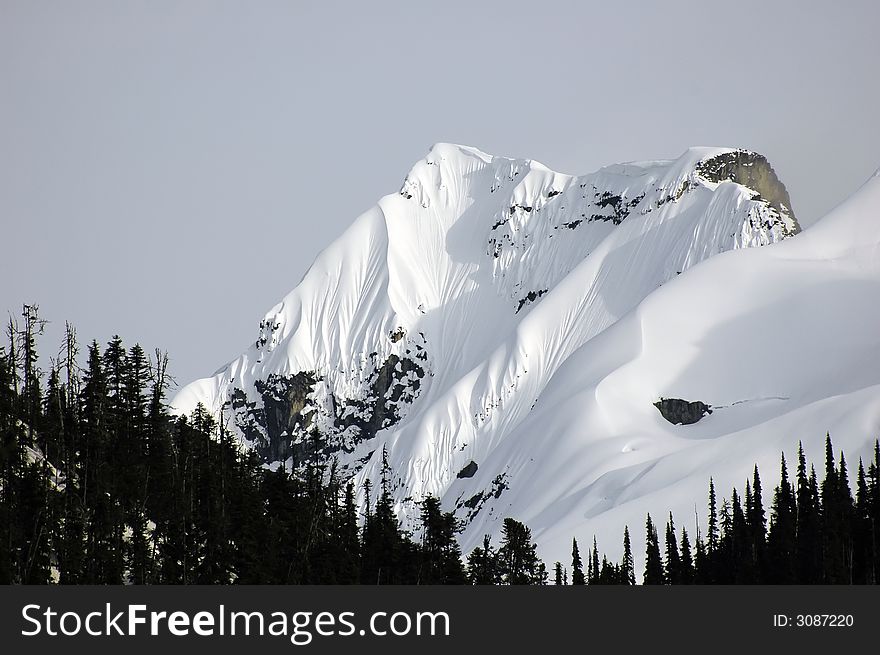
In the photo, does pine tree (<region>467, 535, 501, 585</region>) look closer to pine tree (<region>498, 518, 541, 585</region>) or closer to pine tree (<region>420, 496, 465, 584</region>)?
pine tree (<region>498, 518, 541, 585</region>)

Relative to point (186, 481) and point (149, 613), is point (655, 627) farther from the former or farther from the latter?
point (186, 481)

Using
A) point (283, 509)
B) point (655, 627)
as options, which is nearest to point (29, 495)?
point (283, 509)

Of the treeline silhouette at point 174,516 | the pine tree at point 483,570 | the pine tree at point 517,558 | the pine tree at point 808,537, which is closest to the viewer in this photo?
the treeline silhouette at point 174,516

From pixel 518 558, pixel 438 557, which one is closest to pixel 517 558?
pixel 518 558

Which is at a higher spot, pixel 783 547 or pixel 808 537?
pixel 808 537

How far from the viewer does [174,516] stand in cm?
8462

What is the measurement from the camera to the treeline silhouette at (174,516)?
2982 inches

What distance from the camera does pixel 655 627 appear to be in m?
51.0

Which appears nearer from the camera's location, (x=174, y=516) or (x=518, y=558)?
(x=174, y=516)

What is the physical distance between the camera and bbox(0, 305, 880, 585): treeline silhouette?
75.8 meters

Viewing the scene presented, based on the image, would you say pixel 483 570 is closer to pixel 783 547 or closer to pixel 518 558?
pixel 518 558

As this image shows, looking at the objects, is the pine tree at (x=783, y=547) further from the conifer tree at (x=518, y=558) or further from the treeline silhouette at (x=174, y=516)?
the conifer tree at (x=518, y=558)

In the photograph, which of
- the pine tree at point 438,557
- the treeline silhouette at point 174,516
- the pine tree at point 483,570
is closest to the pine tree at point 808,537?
the treeline silhouette at point 174,516

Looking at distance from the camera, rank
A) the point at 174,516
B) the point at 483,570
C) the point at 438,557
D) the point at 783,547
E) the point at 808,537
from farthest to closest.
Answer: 1. the point at 483,570
2. the point at 783,547
3. the point at 808,537
4. the point at 438,557
5. the point at 174,516
